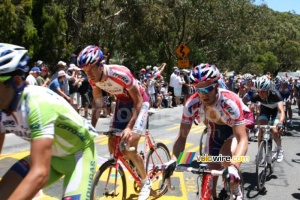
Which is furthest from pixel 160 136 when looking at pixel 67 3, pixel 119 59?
pixel 119 59

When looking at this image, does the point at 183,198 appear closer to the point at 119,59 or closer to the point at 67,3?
the point at 67,3

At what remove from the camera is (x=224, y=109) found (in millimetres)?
3990

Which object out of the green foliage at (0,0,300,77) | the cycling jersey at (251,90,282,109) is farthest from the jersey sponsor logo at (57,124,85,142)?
the green foliage at (0,0,300,77)

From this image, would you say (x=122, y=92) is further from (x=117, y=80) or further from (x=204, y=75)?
(x=204, y=75)

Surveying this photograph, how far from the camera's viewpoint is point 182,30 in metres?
30.3

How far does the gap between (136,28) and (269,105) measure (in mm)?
18544

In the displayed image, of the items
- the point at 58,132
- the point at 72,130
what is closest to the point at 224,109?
the point at 72,130

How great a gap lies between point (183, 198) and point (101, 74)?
7.91ft

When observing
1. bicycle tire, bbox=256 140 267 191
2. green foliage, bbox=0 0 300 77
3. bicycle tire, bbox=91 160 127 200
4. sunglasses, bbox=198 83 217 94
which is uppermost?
green foliage, bbox=0 0 300 77

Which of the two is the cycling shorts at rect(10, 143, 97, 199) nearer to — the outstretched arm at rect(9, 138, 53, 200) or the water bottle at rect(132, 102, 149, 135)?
A: the outstretched arm at rect(9, 138, 53, 200)

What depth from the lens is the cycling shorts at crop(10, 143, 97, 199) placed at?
2664 millimetres

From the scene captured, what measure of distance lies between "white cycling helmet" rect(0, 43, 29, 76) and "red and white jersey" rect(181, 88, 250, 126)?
2.28 meters

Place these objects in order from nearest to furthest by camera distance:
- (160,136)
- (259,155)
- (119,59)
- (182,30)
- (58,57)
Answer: (259,155) → (160,136) → (58,57) → (182,30) → (119,59)

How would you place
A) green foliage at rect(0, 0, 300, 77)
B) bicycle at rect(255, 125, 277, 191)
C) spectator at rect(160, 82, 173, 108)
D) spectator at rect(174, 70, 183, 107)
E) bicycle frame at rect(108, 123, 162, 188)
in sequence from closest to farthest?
bicycle frame at rect(108, 123, 162, 188), bicycle at rect(255, 125, 277, 191), green foliage at rect(0, 0, 300, 77), spectator at rect(174, 70, 183, 107), spectator at rect(160, 82, 173, 108)
